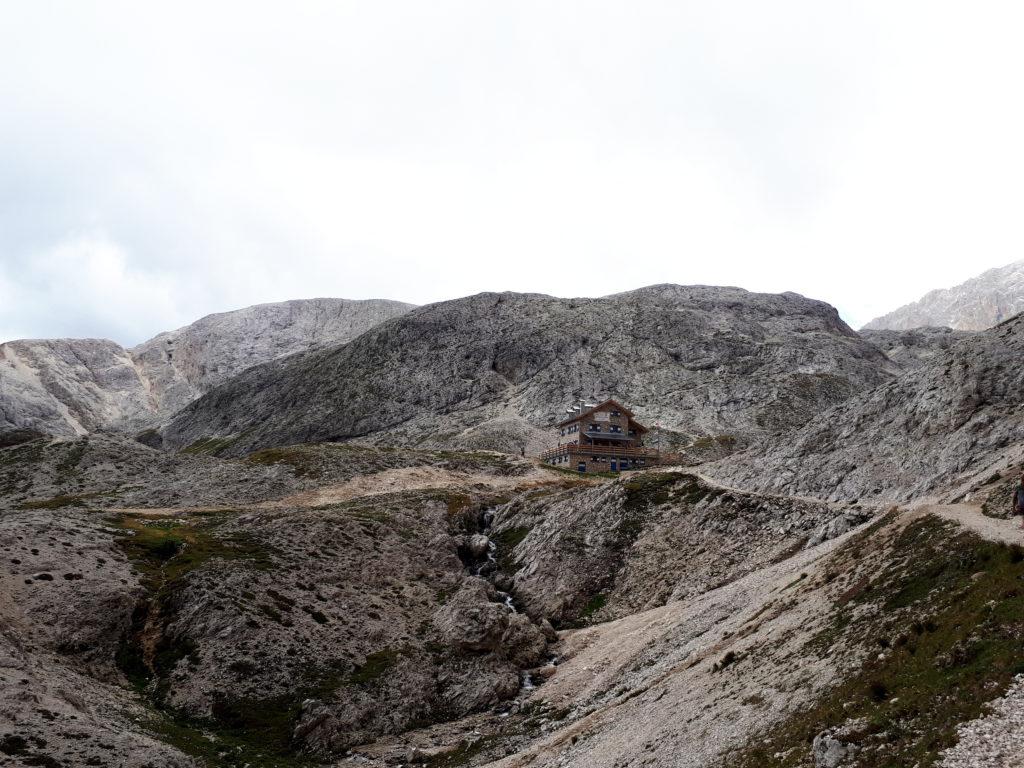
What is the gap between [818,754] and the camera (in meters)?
21.7

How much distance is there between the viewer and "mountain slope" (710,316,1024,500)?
55.3 m

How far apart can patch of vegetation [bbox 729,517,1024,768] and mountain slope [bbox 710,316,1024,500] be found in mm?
20036

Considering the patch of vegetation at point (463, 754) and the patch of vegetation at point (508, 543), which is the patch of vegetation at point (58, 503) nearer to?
the patch of vegetation at point (508, 543)

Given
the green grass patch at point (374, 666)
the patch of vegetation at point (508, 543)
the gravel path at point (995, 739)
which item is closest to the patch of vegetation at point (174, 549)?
the green grass patch at point (374, 666)

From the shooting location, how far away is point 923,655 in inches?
939

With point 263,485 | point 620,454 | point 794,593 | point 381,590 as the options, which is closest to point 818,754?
point 794,593

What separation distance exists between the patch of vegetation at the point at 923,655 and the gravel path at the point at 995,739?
0.32 meters

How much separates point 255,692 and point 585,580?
102 feet

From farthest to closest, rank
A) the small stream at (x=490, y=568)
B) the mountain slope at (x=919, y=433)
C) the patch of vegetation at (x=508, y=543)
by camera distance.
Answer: the patch of vegetation at (x=508, y=543) → the small stream at (x=490, y=568) → the mountain slope at (x=919, y=433)

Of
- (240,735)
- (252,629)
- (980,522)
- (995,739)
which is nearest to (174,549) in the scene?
(252,629)

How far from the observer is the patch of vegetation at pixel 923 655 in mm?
20141

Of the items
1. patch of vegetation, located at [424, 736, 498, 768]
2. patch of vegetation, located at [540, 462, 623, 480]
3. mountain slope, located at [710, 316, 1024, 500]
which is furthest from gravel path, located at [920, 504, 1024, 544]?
patch of vegetation, located at [540, 462, 623, 480]

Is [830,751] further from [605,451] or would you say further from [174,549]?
[605,451]

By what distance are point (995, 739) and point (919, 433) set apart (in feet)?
168
